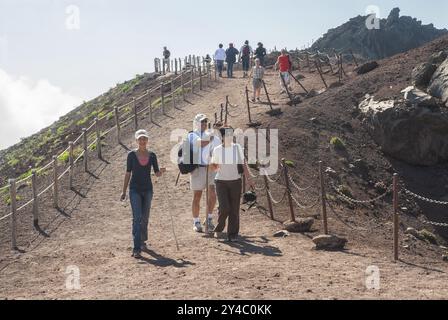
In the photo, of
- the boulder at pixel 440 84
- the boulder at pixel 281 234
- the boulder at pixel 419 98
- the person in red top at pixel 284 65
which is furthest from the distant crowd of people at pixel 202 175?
the person in red top at pixel 284 65

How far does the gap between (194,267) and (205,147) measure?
2854 millimetres

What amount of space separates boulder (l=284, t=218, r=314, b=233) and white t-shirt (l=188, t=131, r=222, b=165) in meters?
2.17

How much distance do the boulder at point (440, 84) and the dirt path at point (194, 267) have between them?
1170cm

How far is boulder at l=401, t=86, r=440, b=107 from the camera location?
72.1 ft

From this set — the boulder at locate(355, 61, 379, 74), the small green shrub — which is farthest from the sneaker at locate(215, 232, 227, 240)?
the boulder at locate(355, 61, 379, 74)

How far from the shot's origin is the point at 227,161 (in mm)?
10477

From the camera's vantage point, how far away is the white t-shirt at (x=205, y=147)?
11.2 meters

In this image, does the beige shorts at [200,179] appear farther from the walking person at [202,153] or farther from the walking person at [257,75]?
the walking person at [257,75]

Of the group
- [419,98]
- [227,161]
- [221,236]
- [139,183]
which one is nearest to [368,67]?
[419,98]

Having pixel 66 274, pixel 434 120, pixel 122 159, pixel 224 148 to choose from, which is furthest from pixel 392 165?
pixel 66 274

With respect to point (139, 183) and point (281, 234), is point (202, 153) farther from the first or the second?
point (281, 234)

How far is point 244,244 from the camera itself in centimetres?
1073
